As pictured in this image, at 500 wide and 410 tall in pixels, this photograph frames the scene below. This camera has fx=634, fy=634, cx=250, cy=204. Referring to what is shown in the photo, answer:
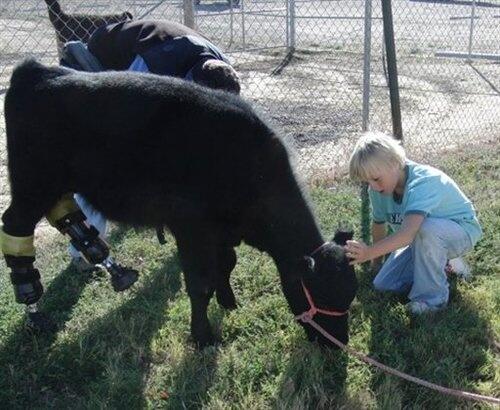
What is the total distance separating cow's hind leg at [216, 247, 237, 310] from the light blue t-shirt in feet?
3.30

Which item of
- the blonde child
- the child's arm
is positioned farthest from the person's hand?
the child's arm

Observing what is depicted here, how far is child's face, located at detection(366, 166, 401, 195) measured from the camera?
3.66 m

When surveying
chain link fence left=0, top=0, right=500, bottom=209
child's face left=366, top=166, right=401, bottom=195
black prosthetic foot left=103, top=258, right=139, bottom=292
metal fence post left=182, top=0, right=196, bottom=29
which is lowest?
chain link fence left=0, top=0, right=500, bottom=209

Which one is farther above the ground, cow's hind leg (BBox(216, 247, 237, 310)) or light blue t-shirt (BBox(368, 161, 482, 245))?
light blue t-shirt (BBox(368, 161, 482, 245))

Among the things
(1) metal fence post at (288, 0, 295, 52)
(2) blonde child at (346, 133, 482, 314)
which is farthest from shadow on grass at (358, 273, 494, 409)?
(1) metal fence post at (288, 0, 295, 52)

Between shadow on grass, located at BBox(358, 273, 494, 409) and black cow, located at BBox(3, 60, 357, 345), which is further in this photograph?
black cow, located at BBox(3, 60, 357, 345)

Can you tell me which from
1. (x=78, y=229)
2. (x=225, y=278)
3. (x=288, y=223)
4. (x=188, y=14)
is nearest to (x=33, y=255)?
(x=78, y=229)

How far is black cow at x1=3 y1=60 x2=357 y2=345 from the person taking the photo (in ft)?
11.4

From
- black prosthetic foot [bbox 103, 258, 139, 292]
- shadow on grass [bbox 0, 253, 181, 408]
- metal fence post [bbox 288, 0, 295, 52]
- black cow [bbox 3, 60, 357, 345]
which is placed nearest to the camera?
shadow on grass [bbox 0, 253, 181, 408]

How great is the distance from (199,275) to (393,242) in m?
1.11

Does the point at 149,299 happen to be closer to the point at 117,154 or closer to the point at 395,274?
the point at 117,154

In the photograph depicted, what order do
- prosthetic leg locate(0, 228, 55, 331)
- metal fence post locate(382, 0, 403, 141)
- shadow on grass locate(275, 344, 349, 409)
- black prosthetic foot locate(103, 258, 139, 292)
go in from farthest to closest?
1. metal fence post locate(382, 0, 403, 141)
2. black prosthetic foot locate(103, 258, 139, 292)
3. prosthetic leg locate(0, 228, 55, 331)
4. shadow on grass locate(275, 344, 349, 409)

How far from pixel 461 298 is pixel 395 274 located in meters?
0.43

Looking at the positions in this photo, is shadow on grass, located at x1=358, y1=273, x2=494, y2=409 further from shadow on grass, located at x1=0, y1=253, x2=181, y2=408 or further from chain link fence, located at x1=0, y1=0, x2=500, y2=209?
shadow on grass, located at x1=0, y1=253, x2=181, y2=408
